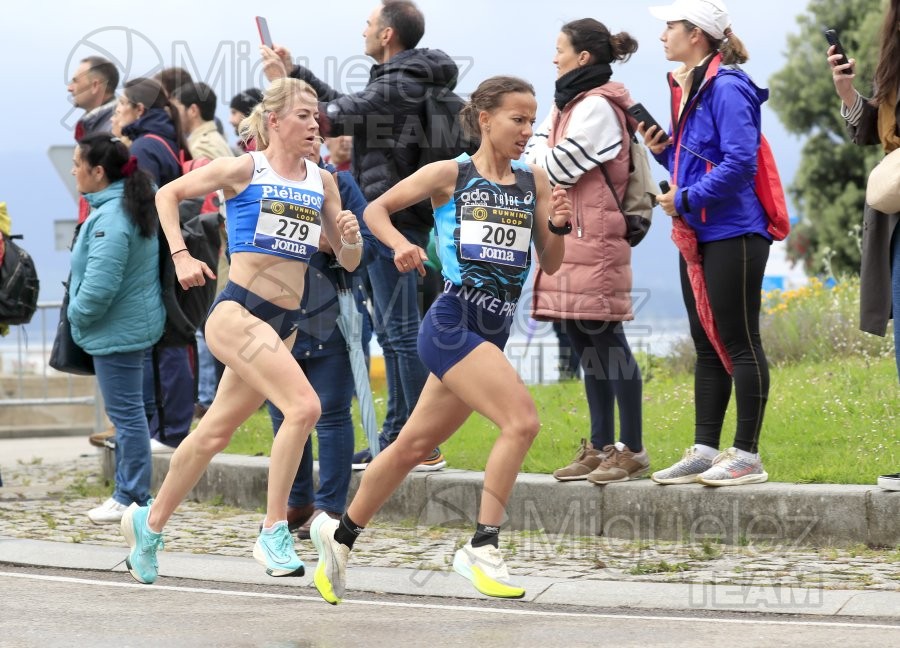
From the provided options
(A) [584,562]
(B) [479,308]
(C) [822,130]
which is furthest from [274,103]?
(C) [822,130]

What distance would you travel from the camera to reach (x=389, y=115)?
28.2ft

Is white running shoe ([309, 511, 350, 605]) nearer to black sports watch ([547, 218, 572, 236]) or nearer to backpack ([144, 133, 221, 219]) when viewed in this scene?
black sports watch ([547, 218, 572, 236])

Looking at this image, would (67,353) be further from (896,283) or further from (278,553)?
(896,283)

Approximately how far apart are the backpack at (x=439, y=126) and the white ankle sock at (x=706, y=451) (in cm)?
209

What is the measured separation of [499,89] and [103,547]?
3.17 meters

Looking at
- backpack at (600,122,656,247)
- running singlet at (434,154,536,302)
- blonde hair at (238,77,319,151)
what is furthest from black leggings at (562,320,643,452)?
blonde hair at (238,77,319,151)

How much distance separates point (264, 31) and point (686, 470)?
3.19 metres

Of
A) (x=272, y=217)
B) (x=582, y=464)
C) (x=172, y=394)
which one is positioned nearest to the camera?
(x=272, y=217)

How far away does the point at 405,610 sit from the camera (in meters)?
6.30

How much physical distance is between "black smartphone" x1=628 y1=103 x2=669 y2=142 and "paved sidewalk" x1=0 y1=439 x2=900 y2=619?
2.07 meters

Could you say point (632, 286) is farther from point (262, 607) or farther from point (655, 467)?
point (262, 607)

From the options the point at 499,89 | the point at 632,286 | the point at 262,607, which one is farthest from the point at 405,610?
the point at 632,286

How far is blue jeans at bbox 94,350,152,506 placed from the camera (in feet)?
28.3

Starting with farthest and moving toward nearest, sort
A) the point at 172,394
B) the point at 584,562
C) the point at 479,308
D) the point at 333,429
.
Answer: the point at 172,394
the point at 333,429
the point at 584,562
the point at 479,308
